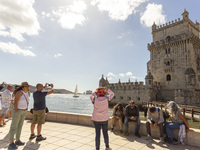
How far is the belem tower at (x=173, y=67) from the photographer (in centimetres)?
2689

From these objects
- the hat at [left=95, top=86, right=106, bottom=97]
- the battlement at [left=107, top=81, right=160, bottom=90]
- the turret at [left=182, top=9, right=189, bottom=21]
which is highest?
the turret at [left=182, top=9, right=189, bottom=21]

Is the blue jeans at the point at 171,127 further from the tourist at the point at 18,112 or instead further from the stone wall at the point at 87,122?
the tourist at the point at 18,112


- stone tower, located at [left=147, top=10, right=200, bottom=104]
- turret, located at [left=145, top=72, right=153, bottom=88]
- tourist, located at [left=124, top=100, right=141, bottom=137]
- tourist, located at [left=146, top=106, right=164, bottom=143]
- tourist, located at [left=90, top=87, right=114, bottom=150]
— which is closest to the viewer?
tourist, located at [left=90, top=87, right=114, bottom=150]

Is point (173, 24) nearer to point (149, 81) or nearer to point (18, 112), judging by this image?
point (149, 81)

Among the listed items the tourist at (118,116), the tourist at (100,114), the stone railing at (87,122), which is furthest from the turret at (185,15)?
the tourist at (100,114)

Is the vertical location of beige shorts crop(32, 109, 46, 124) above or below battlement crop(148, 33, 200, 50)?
below

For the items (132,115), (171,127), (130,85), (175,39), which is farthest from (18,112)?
(175,39)

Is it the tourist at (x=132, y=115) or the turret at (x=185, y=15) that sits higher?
the turret at (x=185, y=15)

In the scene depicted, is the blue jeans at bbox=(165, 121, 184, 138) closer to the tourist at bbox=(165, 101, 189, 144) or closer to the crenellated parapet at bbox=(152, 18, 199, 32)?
the tourist at bbox=(165, 101, 189, 144)

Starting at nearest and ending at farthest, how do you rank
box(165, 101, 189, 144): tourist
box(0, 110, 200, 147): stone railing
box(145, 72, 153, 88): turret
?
box(0, 110, 200, 147): stone railing, box(165, 101, 189, 144): tourist, box(145, 72, 153, 88): turret

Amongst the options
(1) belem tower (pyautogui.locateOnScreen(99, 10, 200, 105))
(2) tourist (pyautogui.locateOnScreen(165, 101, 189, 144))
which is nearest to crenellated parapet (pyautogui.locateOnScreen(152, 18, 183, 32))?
(1) belem tower (pyautogui.locateOnScreen(99, 10, 200, 105))

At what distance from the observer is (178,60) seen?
95.8ft

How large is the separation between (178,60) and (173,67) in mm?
1770

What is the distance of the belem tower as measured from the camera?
26891mm
